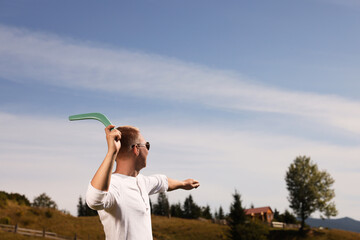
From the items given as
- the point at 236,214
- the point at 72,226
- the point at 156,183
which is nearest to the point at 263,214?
the point at 236,214

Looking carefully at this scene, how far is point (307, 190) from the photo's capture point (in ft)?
189

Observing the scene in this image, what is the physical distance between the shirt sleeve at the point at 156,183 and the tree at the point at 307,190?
56731 millimetres

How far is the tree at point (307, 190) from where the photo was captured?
57.5m

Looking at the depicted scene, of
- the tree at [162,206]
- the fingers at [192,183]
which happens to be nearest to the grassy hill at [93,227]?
the tree at [162,206]

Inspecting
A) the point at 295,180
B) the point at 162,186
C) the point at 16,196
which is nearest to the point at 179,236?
the point at 295,180

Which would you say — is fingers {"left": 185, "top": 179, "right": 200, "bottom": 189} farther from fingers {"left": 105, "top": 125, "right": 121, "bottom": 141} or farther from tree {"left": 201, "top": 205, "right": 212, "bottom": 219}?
tree {"left": 201, "top": 205, "right": 212, "bottom": 219}

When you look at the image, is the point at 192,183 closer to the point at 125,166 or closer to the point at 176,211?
the point at 125,166

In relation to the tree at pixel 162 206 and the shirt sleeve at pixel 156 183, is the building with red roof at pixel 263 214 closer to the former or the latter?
the tree at pixel 162 206

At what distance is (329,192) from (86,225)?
35.9 m

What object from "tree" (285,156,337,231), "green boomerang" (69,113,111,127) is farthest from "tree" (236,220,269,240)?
"green boomerang" (69,113,111,127)

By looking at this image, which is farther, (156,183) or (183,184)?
(183,184)

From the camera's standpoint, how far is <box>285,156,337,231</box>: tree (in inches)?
2265

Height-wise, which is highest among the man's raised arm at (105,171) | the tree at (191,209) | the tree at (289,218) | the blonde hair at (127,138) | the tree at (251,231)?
the tree at (191,209)

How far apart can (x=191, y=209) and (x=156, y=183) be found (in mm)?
94658
